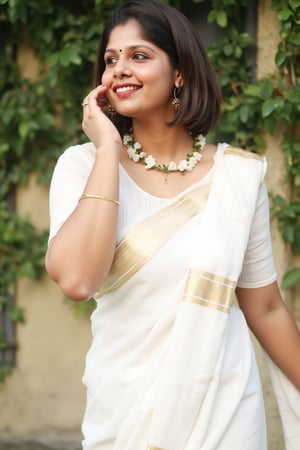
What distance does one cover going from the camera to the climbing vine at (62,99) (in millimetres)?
3250

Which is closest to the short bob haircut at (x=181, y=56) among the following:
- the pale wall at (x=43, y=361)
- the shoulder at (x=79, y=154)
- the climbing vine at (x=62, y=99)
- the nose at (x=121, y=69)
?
the nose at (x=121, y=69)

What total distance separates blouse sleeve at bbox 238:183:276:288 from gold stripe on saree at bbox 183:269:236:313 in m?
0.20

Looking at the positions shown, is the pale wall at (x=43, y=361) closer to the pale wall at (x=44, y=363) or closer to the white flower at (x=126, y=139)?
the pale wall at (x=44, y=363)

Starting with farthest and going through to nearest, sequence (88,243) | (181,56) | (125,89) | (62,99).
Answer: (62,99) → (181,56) → (125,89) → (88,243)

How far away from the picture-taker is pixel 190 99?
2330 mm

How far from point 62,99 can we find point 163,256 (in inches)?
82.1

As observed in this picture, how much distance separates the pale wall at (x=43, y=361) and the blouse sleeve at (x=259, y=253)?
5.86ft

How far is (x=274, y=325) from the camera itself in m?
2.31

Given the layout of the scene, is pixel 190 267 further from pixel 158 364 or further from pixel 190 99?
pixel 190 99

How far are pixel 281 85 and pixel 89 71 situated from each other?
1.07 m

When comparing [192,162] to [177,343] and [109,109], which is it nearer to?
[109,109]

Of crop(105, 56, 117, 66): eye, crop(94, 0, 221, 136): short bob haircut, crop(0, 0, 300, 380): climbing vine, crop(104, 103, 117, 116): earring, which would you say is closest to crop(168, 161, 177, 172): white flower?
crop(94, 0, 221, 136): short bob haircut

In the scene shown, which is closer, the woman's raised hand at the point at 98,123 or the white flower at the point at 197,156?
the woman's raised hand at the point at 98,123

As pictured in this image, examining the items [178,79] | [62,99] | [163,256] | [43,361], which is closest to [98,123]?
[178,79]
